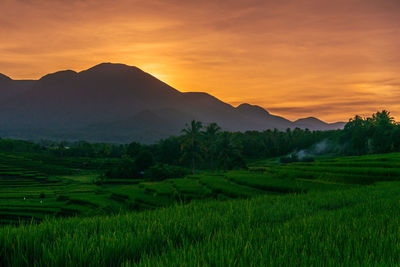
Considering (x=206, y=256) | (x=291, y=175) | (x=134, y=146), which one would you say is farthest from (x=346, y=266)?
(x=134, y=146)

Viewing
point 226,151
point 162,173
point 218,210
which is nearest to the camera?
point 218,210

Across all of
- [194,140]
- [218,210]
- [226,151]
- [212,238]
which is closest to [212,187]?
[218,210]

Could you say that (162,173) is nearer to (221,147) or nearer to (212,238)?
(221,147)

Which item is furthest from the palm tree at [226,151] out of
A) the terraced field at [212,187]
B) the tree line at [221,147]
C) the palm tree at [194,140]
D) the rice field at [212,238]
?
the rice field at [212,238]

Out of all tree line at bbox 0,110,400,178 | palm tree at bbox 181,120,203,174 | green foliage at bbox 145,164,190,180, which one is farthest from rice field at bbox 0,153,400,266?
palm tree at bbox 181,120,203,174

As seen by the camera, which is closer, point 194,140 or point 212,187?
point 212,187

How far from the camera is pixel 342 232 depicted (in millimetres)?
4820

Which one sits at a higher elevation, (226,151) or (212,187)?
(226,151)

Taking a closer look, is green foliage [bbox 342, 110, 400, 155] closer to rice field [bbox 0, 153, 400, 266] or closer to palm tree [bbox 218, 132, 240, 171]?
palm tree [bbox 218, 132, 240, 171]

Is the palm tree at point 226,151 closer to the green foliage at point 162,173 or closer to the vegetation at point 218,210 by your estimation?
the vegetation at point 218,210

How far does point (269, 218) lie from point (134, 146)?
118363 millimetres

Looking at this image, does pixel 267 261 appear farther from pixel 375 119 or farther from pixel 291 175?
pixel 375 119

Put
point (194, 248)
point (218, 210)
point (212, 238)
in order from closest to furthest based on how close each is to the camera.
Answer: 1. point (194, 248)
2. point (212, 238)
3. point (218, 210)

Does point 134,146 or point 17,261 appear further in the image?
point 134,146
